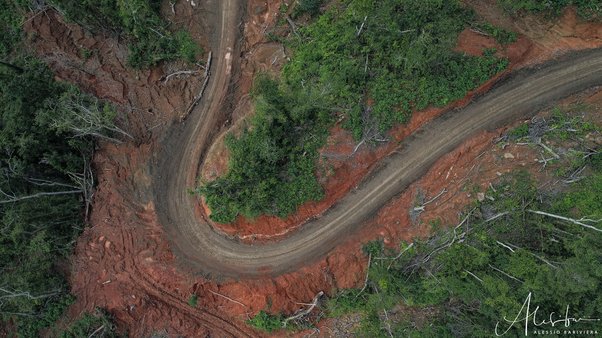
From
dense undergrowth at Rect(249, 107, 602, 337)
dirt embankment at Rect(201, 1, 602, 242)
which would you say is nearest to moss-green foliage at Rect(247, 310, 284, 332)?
dense undergrowth at Rect(249, 107, 602, 337)

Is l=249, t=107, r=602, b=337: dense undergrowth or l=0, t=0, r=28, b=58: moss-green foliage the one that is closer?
l=249, t=107, r=602, b=337: dense undergrowth

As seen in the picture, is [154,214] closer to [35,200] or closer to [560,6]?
[35,200]

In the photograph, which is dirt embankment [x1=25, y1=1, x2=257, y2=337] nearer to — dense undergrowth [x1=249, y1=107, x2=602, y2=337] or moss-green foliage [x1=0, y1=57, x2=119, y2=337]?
moss-green foliage [x1=0, y1=57, x2=119, y2=337]

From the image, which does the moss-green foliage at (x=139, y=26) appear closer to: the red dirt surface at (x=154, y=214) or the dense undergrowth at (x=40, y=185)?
the red dirt surface at (x=154, y=214)

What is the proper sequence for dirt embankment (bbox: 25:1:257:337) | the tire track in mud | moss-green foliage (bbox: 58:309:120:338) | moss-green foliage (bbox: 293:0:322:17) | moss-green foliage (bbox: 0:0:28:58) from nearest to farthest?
moss-green foliage (bbox: 58:309:120:338) → the tire track in mud → dirt embankment (bbox: 25:1:257:337) → moss-green foliage (bbox: 293:0:322:17) → moss-green foliage (bbox: 0:0:28:58)

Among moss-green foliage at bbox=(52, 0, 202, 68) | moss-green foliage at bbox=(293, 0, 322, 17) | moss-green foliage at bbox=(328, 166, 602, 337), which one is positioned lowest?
moss-green foliage at bbox=(328, 166, 602, 337)

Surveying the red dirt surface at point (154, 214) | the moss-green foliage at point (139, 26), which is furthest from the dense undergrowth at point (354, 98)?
the moss-green foliage at point (139, 26)

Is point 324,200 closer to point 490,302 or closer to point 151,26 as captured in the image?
point 490,302
